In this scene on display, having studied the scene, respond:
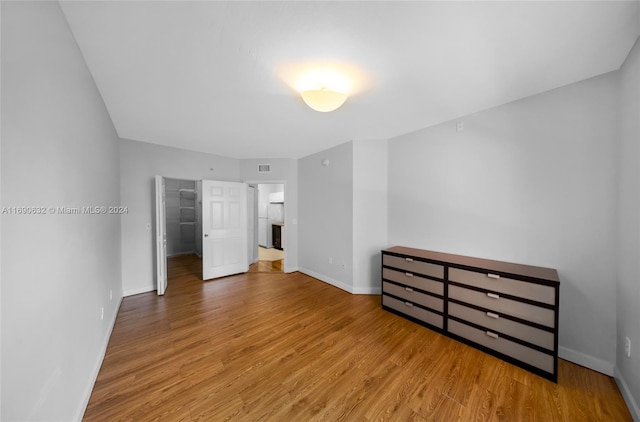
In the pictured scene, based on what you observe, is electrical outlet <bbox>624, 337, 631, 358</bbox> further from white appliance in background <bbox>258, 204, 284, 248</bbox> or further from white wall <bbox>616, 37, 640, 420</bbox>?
white appliance in background <bbox>258, 204, 284, 248</bbox>

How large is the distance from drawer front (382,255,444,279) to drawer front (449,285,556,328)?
0.19m

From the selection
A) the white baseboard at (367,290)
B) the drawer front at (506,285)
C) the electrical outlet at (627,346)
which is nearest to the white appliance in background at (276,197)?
the white baseboard at (367,290)

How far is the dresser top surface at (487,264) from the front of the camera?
1.93 m

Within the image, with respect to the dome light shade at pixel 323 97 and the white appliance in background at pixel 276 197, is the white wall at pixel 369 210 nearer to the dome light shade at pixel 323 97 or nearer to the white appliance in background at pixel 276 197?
the dome light shade at pixel 323 97

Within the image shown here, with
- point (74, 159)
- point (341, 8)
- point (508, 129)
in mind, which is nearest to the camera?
point (341, 8)

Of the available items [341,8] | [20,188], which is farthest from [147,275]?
[341,8]

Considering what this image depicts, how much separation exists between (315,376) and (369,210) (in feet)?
7.61

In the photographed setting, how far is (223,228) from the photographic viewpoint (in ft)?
14.4

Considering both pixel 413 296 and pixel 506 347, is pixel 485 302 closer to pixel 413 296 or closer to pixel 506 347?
pixel 506 347

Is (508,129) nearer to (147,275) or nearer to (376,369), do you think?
(376,369)

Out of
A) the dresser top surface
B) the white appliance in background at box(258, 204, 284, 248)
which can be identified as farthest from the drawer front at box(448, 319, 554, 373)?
the white appliance in background at box(258, 204, 284, 248)

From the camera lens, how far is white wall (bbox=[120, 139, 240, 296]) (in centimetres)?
349

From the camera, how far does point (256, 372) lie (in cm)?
188

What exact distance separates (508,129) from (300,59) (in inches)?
87.4
